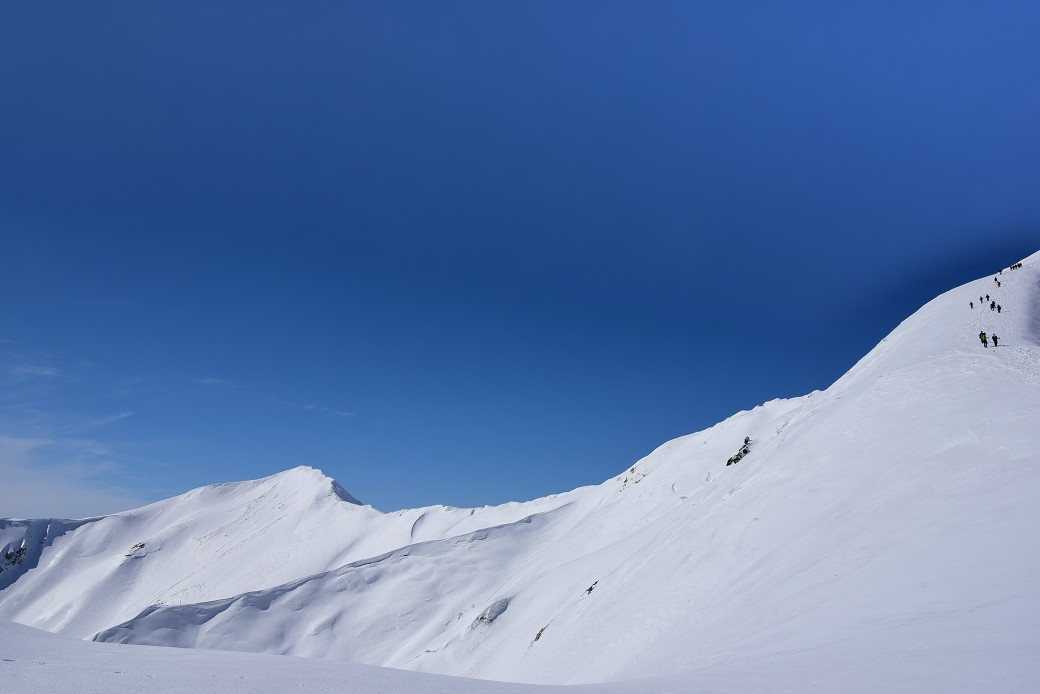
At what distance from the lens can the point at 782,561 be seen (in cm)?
1678

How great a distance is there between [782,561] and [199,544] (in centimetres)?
14710

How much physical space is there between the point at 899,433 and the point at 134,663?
73.2 feet

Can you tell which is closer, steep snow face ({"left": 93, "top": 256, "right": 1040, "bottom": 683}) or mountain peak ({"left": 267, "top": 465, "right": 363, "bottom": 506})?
steep snow face ({"left": 93, "top": 256, "right": 1040, "bottom": 683})

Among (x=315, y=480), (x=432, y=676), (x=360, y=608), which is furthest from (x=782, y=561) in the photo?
(x=315, y=480)

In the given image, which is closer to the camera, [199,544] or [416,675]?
[416,675]

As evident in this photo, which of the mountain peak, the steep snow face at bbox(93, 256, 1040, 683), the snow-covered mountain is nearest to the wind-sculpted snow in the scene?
the snow-covered mountain

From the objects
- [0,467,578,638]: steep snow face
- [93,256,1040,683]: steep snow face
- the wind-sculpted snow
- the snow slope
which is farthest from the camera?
[0,467,578,638]: steep snow face

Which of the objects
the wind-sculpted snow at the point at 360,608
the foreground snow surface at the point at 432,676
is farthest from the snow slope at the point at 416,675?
the wind-sculpted snow at the point at 360,608

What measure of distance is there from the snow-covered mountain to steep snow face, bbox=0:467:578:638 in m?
26.5

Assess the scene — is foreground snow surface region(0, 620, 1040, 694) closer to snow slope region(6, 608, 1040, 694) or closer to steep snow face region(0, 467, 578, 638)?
snow slope region(6, 608, 1040, 694)

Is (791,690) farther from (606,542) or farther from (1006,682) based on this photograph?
(606,542)

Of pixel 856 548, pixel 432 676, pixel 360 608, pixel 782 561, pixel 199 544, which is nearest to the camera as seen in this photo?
pixel 432 676

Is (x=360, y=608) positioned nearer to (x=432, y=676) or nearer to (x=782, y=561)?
(x=782, y=561)

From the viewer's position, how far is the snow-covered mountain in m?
9.57
